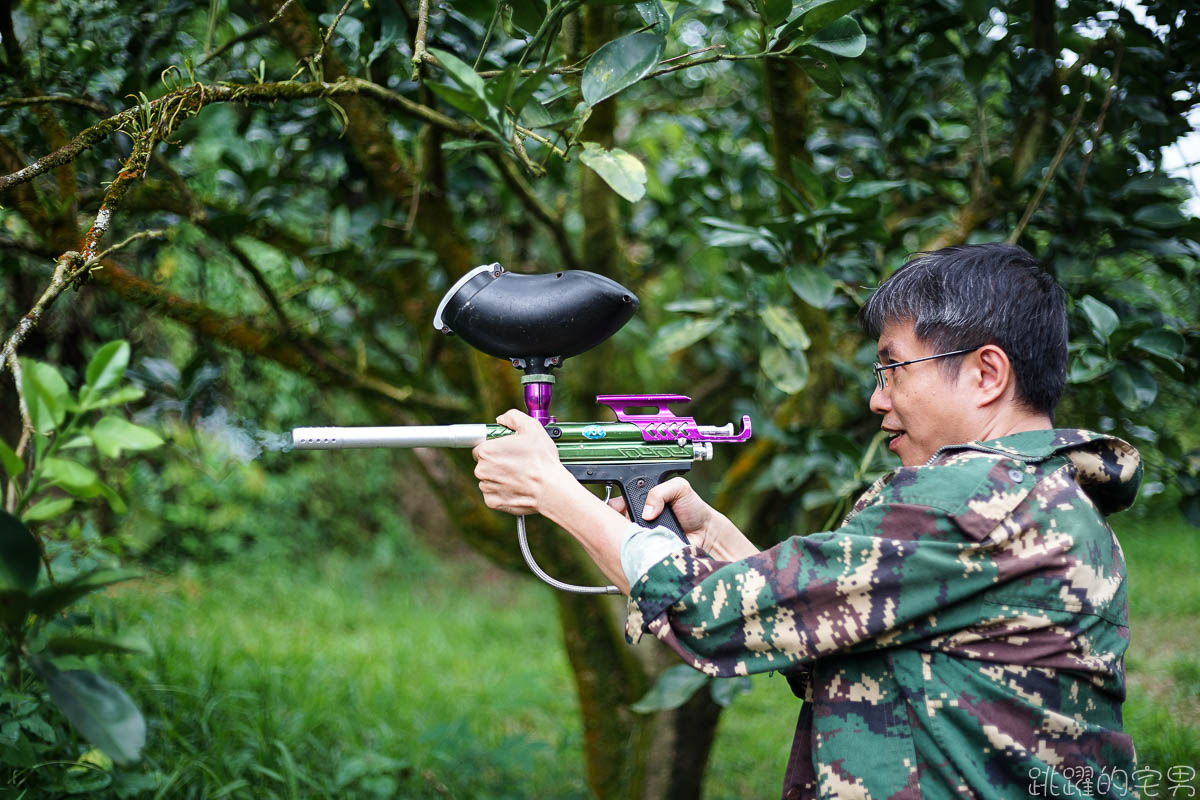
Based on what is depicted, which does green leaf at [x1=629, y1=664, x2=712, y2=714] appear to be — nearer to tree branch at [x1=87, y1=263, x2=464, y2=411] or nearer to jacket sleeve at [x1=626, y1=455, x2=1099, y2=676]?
tree branch at [x1=87, y1=263, x2=464, y2=411]

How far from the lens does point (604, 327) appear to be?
1558 millimetres

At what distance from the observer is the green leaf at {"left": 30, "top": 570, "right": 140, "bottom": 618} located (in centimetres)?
104

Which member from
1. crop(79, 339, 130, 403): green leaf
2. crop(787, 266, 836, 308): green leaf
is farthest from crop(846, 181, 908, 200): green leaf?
crop(79, 339, 130, 403): green leaf

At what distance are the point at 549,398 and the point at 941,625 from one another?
2.39ft

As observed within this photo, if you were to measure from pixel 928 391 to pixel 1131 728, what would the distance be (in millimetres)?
2247

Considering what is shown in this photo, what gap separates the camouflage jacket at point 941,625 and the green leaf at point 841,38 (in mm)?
774

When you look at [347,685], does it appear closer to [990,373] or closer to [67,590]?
[67,590]

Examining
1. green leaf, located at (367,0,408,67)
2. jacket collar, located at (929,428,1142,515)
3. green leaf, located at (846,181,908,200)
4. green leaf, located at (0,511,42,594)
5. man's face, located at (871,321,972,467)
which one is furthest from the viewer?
green leaf, located at (846,181,908,200)

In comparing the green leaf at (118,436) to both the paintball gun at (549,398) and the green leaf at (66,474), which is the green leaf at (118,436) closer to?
the green leaf at (66,474)

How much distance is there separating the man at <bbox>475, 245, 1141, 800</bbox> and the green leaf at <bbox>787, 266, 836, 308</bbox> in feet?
2.12

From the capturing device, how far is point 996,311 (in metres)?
1.42

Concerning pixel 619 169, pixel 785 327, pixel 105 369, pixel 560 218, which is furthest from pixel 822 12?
pixel 560 218

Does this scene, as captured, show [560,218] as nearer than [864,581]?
No

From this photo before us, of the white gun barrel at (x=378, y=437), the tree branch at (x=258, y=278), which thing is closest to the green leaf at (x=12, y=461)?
the white gun barrel at (x=378, y=437)
